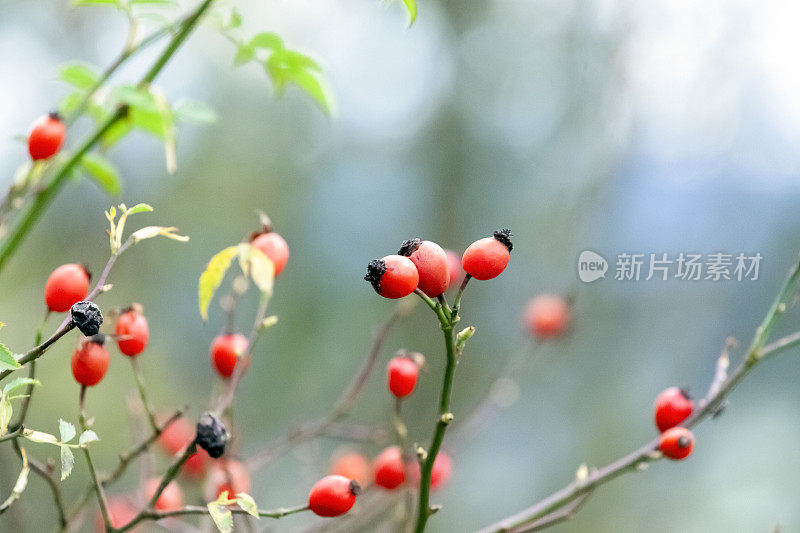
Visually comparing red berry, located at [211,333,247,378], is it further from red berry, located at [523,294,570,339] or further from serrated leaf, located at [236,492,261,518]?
red berry, located at [523,294,570,339]

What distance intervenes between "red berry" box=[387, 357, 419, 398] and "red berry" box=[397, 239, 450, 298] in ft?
0.49

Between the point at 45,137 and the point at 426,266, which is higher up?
the point at 45,137

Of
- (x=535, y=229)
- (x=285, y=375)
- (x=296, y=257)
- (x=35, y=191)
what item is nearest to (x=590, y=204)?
(x=535, y=229)

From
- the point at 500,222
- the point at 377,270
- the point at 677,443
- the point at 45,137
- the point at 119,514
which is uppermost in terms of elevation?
the point at 500,222

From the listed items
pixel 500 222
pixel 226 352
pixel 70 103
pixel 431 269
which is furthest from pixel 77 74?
pixel 500 222

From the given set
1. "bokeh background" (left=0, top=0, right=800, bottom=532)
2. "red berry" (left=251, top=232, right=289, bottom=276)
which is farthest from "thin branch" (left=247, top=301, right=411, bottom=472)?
"bokeh background" (left=0, top=0, right=800, bottom=532)

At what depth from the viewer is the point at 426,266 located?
1.25ft

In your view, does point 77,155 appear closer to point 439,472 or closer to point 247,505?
point 247,505

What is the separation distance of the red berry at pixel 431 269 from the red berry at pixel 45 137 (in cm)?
31

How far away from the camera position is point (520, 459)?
8.76ft

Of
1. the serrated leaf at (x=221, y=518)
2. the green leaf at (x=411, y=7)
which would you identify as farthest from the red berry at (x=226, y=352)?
the green leaf at (x=411, y=7)

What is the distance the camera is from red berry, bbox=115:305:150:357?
0.46 meters

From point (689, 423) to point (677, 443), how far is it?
5 centimetres

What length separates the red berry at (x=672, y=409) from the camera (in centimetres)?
54
